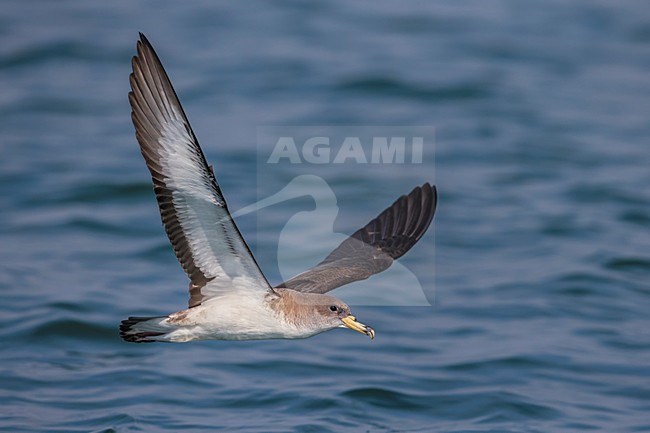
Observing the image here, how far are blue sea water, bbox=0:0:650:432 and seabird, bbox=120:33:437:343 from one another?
2412 mm

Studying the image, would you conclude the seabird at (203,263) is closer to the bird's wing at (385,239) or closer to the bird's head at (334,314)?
the bird's head at (334,314)

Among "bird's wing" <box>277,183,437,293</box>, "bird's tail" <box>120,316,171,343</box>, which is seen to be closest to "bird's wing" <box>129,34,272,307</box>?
"bird's tail" <box>120,316,171,343</box>

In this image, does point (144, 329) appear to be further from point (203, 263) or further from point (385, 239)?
point (385, 239)

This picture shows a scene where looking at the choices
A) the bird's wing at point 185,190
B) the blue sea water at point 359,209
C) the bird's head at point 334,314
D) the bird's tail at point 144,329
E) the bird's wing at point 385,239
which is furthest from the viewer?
the blue sea water at point 359,209

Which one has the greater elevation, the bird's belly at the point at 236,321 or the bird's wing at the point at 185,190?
the bird's wing at the point at 185,190

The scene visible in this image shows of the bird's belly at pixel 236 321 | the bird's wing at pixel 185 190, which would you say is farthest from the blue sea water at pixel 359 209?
the bird's wing at pixel 185 190

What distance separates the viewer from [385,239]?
12000 mm

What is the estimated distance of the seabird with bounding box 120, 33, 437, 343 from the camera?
8.57 m

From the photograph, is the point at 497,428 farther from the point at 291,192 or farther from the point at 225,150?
the point at 225,150

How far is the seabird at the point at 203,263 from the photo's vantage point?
8.57 m

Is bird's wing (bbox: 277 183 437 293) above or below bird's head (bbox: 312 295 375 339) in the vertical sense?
above

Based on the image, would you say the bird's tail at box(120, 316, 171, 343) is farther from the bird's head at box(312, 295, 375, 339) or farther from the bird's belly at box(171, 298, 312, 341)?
the bird's head at box(312, 295, 375, 339)

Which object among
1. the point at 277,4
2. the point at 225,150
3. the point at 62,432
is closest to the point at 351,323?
the point at 62,432

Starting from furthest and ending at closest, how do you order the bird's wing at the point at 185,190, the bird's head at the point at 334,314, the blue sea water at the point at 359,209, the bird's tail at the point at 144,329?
1. the blue sea water at the point at 359,209
2. the bird's head at the point at 334,314
3. the bird's tail at the point at 144,329
4. the bird's wing at the point at 185,190
